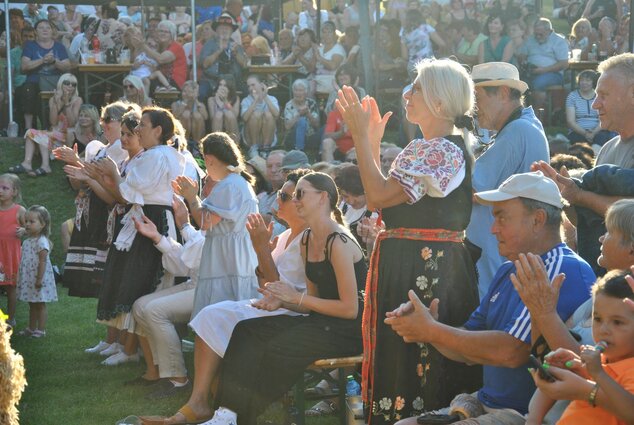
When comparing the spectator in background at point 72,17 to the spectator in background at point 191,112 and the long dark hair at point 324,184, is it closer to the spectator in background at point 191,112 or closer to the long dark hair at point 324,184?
the spectator in background at point 191,112

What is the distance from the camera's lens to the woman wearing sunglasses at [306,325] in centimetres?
541

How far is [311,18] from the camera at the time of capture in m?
17.5

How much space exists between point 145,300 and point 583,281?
4.00 meters

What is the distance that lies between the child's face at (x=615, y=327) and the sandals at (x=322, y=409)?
3338mm

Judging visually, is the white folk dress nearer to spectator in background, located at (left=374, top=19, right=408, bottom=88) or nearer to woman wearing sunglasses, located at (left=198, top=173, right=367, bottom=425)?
woman wearing sunglasses, located at (left=198, top=173, right=367, bottom=425)

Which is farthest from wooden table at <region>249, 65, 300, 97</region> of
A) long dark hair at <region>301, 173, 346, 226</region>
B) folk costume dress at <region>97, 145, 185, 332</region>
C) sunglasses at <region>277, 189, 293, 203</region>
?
long dark hair at <region>301, 173, 346, 226</region>

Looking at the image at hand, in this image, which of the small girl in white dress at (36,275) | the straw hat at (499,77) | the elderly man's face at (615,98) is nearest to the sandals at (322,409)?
the straw hat at (499,77)

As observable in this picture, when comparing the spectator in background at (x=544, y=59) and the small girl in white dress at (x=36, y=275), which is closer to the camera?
the small girl in white dress at (x=36, y=275)

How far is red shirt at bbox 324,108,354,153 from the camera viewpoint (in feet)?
42.8

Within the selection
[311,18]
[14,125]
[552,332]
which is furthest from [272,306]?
[311,18]

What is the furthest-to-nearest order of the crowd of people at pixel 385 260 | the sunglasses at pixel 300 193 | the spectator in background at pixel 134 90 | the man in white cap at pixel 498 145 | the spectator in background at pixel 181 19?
the spectator in background at pixel 181 19 < the spectator in background at pixel 134 90 < the sunglasses at pixel 300 193 < the man in white cap at pixel 498 145 < the crowd of people at pixel 385 260

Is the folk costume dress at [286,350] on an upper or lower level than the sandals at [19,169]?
lower

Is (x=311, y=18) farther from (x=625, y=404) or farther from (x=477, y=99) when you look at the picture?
(x=625, y=404)

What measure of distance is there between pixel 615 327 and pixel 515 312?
26.4 inches
